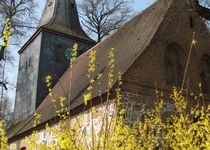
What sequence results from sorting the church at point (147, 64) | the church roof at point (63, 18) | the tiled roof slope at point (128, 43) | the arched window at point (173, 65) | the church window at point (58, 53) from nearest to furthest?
the church at point (147, 64)
the tiled roof slope at point (128, 43)
the arched window at point (173, 65)
the church window at point (58, 53)
the church roof at point (63, 18)

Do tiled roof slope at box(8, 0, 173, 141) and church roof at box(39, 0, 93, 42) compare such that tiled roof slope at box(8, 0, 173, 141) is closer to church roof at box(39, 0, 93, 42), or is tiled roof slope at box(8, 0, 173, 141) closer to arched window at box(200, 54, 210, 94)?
arched window at box(200, 54, 210, 94)

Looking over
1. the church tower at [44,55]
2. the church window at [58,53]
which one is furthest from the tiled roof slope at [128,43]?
the church window at [58,53]

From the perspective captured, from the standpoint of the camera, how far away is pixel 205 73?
40.1ft

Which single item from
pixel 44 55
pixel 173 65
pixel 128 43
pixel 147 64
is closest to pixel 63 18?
pixel 44 55

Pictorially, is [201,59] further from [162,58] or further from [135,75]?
[135,75]

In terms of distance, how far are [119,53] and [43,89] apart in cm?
680

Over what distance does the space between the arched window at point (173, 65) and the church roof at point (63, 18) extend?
9.34m

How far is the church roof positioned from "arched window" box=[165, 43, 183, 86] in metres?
9.34

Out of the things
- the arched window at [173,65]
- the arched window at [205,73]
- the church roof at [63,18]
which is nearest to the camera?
the arched window at [173,65]

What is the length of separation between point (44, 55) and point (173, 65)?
9302mm

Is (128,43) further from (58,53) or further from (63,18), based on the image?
(63,18)

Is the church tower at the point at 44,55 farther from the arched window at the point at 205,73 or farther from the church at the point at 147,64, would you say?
the arched window at the point at 205,73

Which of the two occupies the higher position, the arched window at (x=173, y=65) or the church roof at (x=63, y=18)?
the church roof at (x=63, y=18)

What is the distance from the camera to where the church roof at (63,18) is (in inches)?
807
